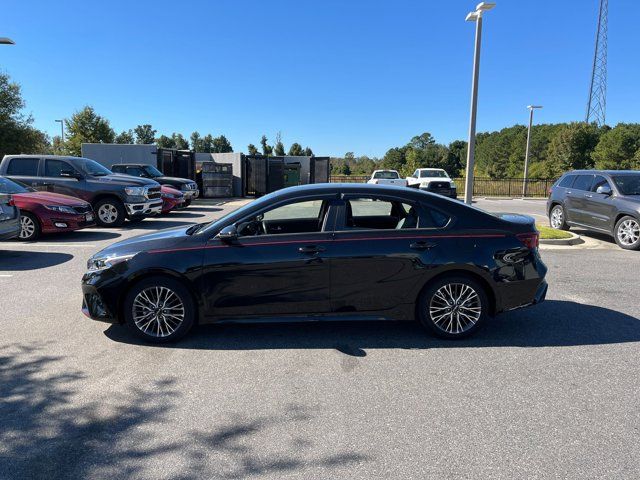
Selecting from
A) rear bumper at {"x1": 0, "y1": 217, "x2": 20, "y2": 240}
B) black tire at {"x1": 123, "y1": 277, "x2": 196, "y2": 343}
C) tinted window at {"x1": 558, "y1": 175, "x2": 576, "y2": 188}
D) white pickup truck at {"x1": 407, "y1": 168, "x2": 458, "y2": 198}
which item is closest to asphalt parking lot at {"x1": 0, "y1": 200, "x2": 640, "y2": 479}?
black tire at {"x1": 123, "y1": 277, "x2": 196, "y2": 343}

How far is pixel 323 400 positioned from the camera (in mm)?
3457

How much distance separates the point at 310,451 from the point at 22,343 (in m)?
3.40

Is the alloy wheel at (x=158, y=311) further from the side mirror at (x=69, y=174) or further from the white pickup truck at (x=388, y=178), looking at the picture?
the white pickup truck at (x=388, y=178)

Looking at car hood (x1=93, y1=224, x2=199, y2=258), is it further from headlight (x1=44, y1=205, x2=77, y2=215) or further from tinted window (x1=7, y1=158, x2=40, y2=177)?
tinted window (x1=7, y1=158, x2=40, y2=177)

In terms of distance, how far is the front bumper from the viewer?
13000 millimetres

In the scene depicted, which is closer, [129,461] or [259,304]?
[129,461]

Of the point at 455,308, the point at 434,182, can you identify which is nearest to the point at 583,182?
the point at 455,308

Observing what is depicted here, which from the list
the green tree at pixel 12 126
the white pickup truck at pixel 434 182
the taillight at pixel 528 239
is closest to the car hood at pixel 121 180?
the taillight at pixel 528 239

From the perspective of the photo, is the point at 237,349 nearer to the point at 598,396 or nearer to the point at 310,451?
the point at 310,451

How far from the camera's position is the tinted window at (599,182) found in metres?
10.8

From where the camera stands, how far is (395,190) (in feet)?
16.0

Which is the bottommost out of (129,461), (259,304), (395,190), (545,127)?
(129,461)

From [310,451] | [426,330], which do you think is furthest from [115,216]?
[310,451]

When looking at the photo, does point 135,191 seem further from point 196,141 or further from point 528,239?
point 196,141
